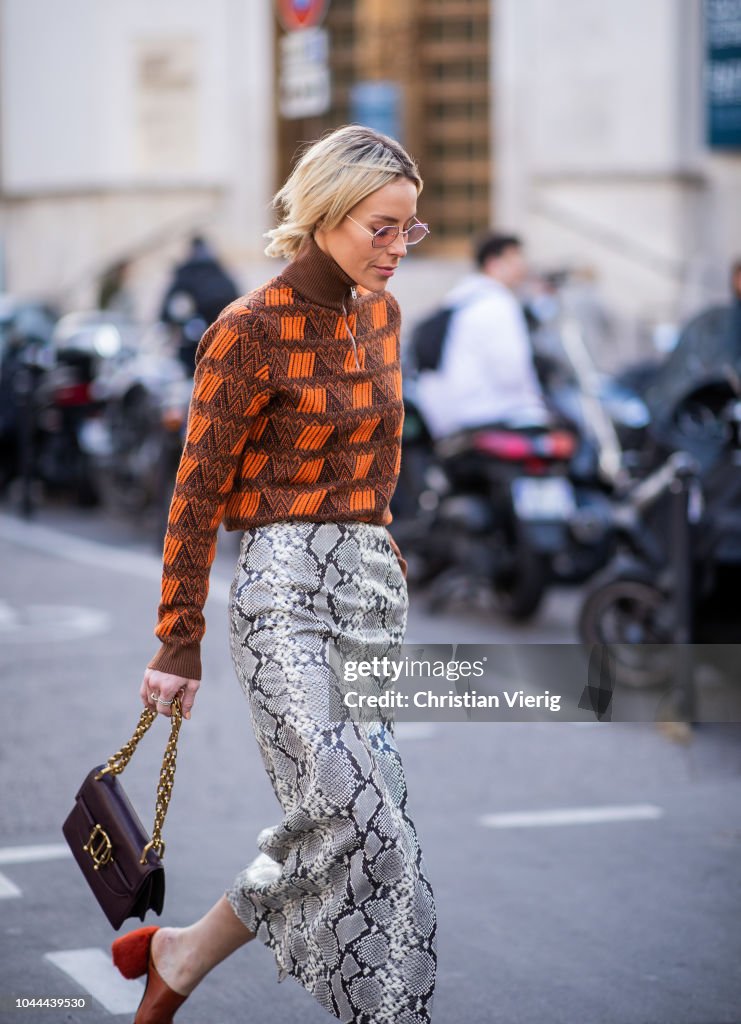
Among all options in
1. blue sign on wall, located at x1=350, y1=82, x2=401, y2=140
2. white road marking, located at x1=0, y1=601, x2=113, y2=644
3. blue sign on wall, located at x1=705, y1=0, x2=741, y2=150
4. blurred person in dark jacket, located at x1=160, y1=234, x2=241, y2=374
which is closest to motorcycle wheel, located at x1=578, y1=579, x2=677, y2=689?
white road marking, located at x1=0, y1=601, x2=113, y2=644

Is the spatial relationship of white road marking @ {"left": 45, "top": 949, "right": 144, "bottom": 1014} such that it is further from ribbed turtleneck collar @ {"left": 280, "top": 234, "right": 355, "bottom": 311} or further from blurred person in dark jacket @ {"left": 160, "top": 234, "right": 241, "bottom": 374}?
blurred person in dark jacket @ {"left": 160, "top": 234, "right": 241, "bottom": 374}

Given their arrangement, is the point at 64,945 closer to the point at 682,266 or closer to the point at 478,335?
the point at 478,335

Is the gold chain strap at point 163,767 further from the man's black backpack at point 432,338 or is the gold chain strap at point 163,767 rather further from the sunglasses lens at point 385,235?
the man's black backpack at point 432,338

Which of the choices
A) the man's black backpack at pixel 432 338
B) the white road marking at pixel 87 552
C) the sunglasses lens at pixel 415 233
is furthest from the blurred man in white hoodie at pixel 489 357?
the sunglasses lens at pixel 415 233

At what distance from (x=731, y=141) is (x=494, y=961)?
20.1 m

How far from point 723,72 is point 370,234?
63.3 feet

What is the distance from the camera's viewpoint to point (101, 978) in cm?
442

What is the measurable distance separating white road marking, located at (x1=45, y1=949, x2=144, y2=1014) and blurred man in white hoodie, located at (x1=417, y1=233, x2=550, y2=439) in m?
5.22

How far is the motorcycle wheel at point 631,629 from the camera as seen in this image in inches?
304

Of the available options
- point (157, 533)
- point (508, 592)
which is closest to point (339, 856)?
point (508, 592)

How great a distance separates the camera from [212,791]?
6.30 metres

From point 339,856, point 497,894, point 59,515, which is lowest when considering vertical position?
point 59,515

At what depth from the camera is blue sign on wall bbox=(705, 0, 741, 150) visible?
69.6 ft

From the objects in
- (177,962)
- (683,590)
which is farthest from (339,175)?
(683,590)
